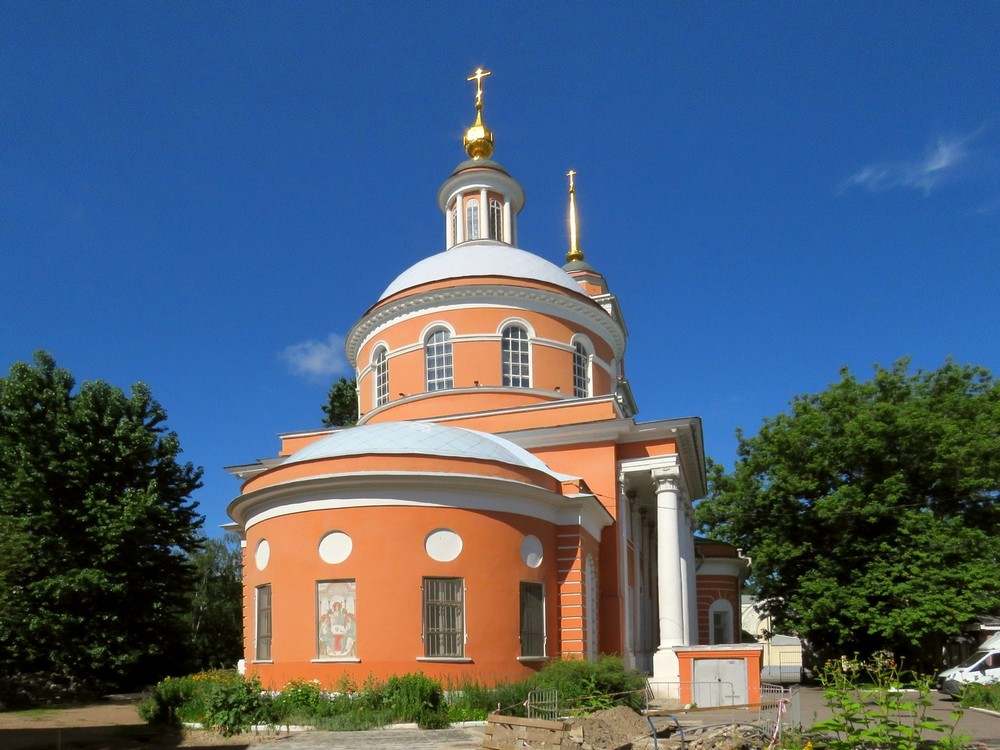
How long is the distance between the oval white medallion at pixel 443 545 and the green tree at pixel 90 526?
432 inches

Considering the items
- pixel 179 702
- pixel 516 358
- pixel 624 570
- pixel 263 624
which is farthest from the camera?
pixel 516 358

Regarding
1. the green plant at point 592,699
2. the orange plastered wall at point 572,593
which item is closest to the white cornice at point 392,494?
the orange plastered wall at point 572,593

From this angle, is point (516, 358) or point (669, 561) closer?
point (669, 561)

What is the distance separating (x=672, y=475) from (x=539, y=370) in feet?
15.4

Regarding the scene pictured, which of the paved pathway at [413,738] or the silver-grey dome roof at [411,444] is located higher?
the silver-grey dome roof at [411,444]

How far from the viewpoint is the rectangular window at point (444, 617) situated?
592 inches

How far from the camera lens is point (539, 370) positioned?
23.2m

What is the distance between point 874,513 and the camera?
24.3 meters

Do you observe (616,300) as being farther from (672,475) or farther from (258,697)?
(258,697)

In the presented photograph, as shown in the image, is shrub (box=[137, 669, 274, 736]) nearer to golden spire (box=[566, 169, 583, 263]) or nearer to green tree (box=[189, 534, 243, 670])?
green tree (box=[189, 534, 243, 670])

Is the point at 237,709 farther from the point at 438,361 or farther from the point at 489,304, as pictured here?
the point at 489,304

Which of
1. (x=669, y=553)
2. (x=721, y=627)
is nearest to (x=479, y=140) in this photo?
(x=669, y=553)

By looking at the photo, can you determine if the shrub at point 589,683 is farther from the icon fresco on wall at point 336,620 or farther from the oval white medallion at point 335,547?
the oval white medallion at point 335,547

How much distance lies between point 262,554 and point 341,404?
2461 cm
